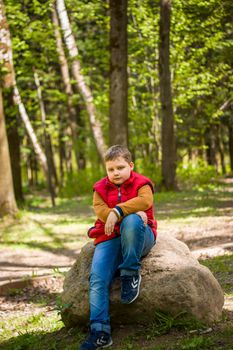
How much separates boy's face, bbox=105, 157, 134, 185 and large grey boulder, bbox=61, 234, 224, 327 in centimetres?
76

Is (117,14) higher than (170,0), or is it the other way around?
(170,0)

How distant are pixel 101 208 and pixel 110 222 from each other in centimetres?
25

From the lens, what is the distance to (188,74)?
24297mm

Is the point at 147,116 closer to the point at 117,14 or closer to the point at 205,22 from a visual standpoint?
the point at 205,22

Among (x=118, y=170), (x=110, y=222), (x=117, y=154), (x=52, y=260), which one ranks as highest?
(x=117, y=154)

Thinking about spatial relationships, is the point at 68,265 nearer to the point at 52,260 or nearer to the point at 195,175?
the point at 52,260

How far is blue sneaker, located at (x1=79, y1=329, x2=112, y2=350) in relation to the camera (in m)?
4.60

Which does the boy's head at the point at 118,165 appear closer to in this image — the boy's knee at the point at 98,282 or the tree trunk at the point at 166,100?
the boy's knee at the point at 98,282

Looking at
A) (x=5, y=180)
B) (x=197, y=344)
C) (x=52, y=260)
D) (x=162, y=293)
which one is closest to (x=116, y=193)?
(x=162, y=293)

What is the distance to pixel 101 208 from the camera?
16.4 feet

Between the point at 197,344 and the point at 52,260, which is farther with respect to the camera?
the point at 52,260

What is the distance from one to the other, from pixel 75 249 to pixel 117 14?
20.6ft

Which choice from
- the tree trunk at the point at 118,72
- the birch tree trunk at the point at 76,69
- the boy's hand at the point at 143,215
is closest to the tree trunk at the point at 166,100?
the birch tree trunk at the point at 76,69

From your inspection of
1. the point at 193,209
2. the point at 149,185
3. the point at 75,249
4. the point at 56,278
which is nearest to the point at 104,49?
the point at 193,209
